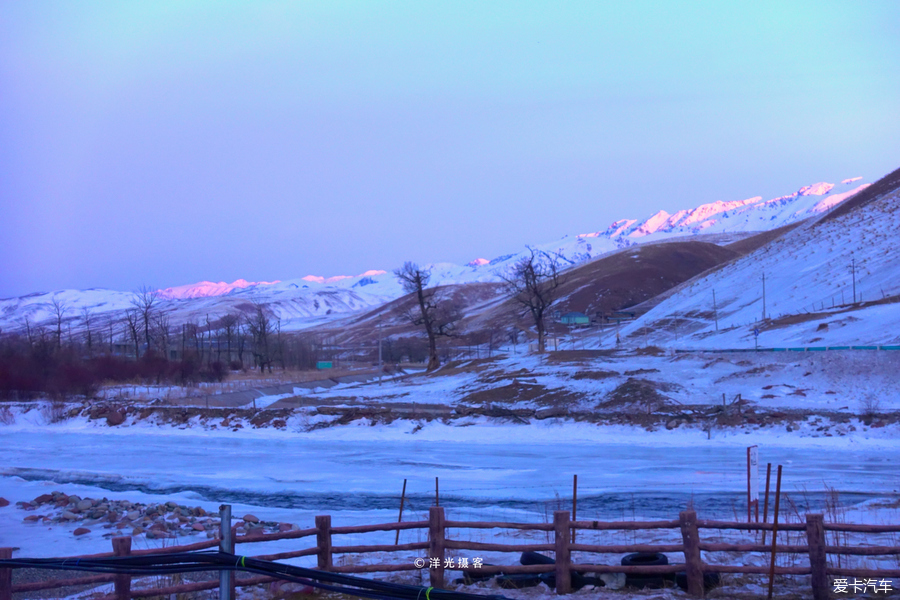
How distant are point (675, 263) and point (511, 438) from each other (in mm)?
177253

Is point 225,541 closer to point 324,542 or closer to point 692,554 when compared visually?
point 324,542

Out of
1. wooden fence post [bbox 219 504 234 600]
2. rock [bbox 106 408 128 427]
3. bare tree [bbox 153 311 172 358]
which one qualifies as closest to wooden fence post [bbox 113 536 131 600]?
wooden fence post [bbox 219 504 234 600]

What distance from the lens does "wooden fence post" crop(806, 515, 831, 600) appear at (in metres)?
8.85

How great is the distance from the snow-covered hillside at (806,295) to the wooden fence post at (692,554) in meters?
40.0

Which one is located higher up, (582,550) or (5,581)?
(5,581)

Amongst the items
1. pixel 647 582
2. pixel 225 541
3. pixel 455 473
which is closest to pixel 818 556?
pixel 647 582

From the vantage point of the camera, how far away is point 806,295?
74.2 meters

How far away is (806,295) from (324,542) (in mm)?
74373

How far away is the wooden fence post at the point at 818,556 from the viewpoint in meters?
8.85

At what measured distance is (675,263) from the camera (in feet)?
650

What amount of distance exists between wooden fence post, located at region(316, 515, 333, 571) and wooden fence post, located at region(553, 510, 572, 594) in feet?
10.0

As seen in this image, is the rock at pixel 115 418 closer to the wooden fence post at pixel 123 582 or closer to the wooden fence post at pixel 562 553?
the wooden fence post at pixel 123 582

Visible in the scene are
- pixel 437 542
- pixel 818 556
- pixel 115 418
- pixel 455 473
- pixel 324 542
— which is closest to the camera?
pixel 818 556

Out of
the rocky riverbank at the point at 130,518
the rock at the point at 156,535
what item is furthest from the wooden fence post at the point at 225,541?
the rock at the point at 156,535
